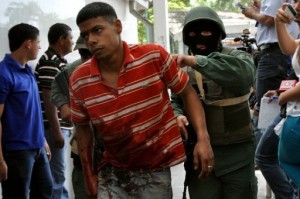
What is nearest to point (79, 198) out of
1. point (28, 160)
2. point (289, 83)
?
point (28, 160)

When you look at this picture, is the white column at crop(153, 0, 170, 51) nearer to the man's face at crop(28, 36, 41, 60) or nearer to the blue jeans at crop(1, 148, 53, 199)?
the man's face at crop(28, 36, 41, 60)

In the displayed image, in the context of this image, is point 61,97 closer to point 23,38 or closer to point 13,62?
point 13,62

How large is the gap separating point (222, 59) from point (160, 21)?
8110 mm

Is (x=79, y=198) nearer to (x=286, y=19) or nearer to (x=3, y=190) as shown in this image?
(x=3, y=190)

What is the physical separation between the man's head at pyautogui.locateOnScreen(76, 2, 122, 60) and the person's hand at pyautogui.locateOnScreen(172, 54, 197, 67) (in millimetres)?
387

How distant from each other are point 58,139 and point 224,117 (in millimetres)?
2615

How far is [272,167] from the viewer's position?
5141 mm

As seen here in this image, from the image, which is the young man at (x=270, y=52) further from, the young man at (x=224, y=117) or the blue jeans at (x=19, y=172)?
the blue jeans at (x=19, y=172)

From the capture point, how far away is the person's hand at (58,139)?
19.0 ft

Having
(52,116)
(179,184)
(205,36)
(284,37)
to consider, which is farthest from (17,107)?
(179,184)

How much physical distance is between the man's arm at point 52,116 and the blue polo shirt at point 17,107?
0.54 meters

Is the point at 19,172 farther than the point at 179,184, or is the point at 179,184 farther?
the point at 179,184

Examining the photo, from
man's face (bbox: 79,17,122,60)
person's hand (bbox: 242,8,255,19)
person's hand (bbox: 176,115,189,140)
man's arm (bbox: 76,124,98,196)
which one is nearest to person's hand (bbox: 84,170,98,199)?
man's arm (bbox: 76,124,98,196)

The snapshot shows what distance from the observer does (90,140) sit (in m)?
3.37
